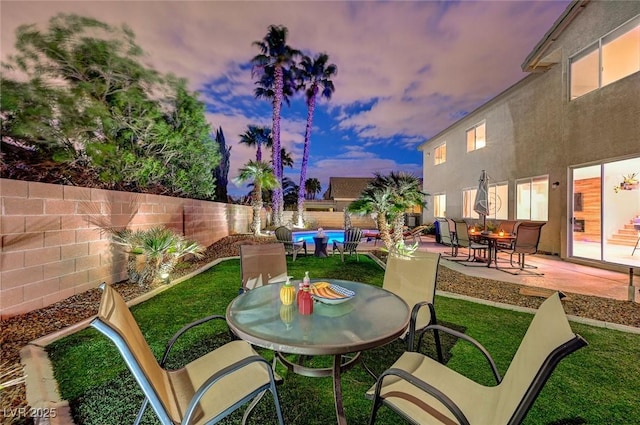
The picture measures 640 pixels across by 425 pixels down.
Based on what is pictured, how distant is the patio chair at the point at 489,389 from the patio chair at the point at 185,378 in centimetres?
78

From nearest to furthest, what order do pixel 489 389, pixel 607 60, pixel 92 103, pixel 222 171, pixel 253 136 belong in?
1. pixel 489 389
2. pixel 92 103
3. pixel 607 60
4. pixel 222 171
5. pixel 253 136

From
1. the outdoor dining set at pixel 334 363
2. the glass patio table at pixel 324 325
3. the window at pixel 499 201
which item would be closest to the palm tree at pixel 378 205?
the outdoor dining set at pixel 334 363

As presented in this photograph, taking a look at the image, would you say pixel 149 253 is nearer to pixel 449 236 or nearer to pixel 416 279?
pixel 416 279

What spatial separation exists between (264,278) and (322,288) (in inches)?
53.1

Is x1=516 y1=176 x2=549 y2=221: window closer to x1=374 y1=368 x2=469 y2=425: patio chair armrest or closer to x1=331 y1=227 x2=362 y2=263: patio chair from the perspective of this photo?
x1=331 y1=227 x2=362 y2=263: patio chair

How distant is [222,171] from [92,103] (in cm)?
1026

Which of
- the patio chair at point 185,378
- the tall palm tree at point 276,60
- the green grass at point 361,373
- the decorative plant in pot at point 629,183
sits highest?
the tall palm tree at point 276,60

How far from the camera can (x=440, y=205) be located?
16500 mm

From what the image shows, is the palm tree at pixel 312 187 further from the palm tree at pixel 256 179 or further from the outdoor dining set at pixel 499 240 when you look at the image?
the outdoor dining set at pixel 499 240

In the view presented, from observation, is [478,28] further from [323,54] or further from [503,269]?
[323,54]

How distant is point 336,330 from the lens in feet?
6.10

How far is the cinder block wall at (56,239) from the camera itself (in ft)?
11.8

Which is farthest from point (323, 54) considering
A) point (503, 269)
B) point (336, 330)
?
point (336, 330)

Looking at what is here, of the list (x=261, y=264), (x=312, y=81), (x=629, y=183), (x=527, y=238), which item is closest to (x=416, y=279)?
(x=261, y=264)
